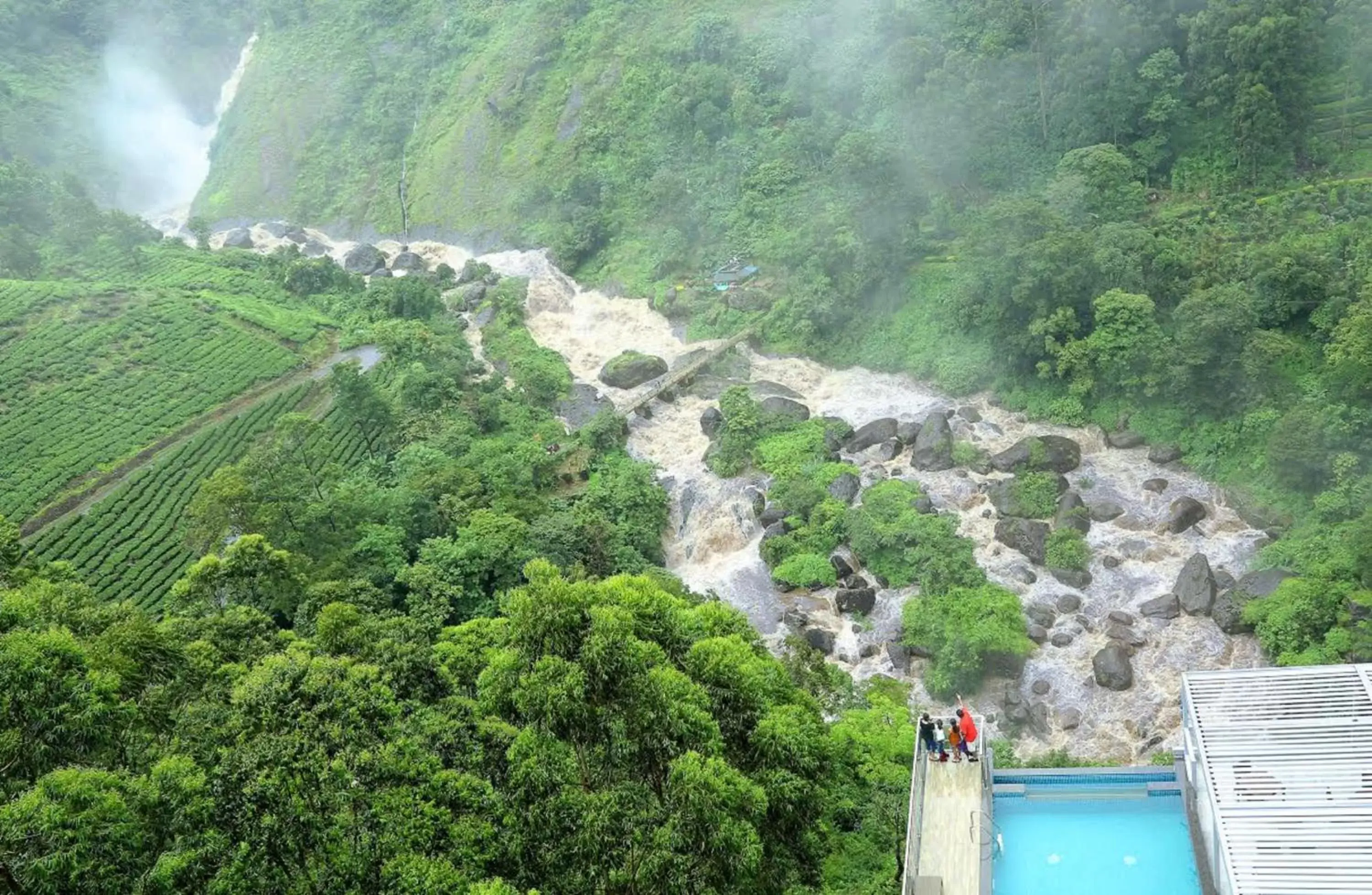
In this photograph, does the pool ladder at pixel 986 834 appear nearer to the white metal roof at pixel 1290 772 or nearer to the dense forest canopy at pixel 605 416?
the dense forest canopy at pixel 605 416

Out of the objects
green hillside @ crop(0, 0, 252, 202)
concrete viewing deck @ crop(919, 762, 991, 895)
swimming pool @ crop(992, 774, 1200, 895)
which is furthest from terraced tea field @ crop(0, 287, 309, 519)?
swimming pool @ crop(992, 774, 1200, 895)

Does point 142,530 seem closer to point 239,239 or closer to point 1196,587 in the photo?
point 1196,587

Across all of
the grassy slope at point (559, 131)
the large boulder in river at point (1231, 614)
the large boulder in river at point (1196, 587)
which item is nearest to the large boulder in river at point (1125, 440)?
the large boulder in river at point (1196, 587)

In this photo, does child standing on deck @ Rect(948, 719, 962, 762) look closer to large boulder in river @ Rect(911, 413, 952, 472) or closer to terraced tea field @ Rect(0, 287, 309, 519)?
large boulder in river @ Rect(911, 413, 952, 472)

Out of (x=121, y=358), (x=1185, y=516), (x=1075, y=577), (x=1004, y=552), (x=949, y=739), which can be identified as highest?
(x=121, y=358)

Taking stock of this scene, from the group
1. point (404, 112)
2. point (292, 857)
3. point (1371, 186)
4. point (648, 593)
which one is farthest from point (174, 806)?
point (404, 112)

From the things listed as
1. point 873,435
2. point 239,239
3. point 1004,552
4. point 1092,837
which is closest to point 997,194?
point 873,435
